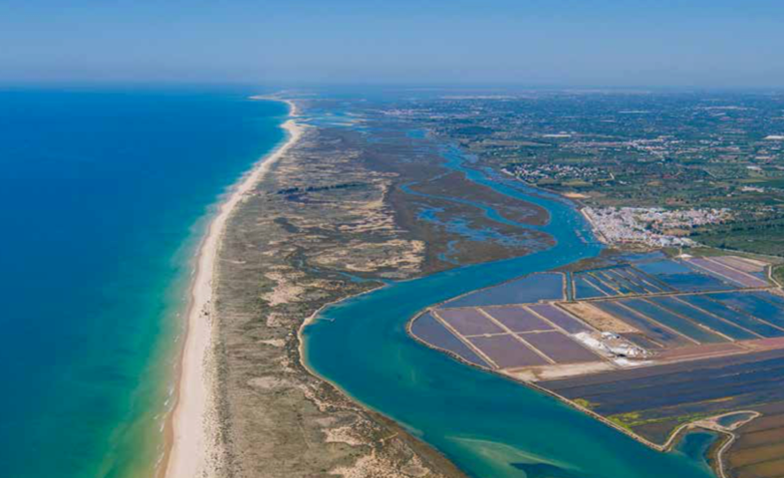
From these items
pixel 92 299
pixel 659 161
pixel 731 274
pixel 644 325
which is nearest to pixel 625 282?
pixel 644 325

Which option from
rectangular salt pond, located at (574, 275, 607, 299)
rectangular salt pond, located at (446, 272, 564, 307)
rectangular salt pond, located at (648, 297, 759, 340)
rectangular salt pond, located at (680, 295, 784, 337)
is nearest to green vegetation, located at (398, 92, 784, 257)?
rectangular salt pond, located at (680, 295, 784, 337)

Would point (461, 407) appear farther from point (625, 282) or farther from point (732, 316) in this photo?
point (625, 282)

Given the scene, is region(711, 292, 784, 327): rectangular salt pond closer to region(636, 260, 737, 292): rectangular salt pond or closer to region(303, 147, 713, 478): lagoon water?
region(636, 260, 737, 292): rectangular salt pond

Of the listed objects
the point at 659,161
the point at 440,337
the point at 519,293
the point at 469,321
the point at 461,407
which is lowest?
the point at 461,407

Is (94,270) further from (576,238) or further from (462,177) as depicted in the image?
(462,177)

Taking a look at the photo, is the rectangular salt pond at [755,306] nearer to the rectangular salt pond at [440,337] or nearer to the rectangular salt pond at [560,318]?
the rectangular salt pond at [560,318]

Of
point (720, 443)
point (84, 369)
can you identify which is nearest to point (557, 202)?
point (720, 443)

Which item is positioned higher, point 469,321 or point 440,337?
point 469,321
